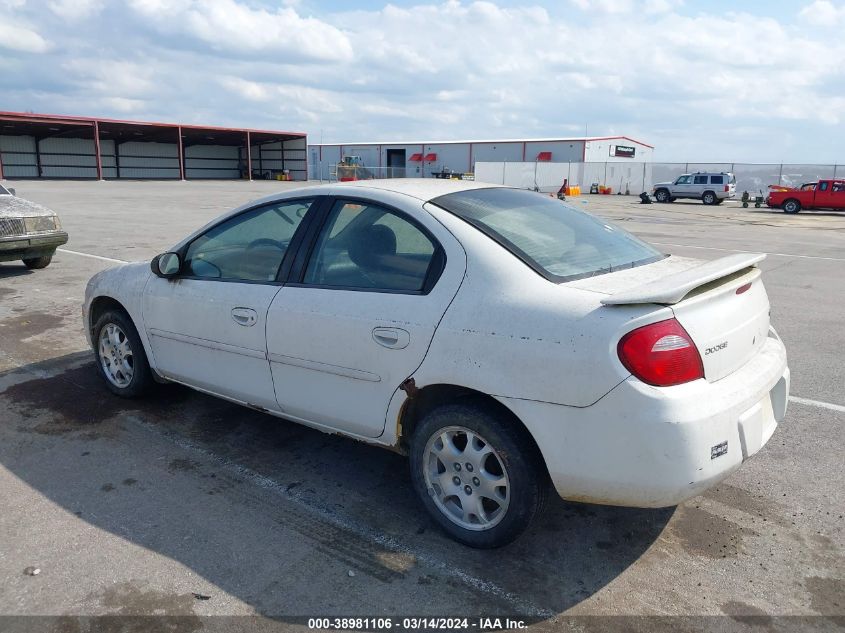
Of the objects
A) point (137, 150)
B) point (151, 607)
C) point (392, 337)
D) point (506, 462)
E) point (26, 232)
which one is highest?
point (137, 150)

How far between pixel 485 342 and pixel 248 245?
179cm

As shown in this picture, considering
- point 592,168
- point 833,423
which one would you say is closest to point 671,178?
point 592,168

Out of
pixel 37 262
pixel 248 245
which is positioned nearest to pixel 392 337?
pixel 248 245

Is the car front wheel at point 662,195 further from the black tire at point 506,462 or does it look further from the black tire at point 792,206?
the black tire at point 506,462

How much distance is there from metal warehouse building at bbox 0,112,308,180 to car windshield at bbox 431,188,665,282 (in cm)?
5217

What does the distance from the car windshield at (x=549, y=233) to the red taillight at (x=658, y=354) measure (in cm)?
50

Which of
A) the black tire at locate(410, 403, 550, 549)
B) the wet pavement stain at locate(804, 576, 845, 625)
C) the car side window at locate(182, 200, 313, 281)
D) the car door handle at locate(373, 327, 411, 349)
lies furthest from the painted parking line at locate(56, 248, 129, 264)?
the wet pavement stain at locate(804, 576, 845, 625)

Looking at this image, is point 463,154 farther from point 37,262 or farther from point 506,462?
point 506,462

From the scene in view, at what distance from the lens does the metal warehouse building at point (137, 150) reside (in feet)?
173

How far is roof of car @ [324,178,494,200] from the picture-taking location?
3451 mm

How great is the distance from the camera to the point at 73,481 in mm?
3691

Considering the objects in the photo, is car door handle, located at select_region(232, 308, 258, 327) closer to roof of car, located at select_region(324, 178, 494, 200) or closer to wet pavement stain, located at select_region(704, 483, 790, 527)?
roof of car, located at select_region(324, 178, 494, 200)

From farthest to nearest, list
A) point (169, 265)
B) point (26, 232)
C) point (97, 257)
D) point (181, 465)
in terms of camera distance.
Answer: point (97, 257) < point (26, 232) < point (169, 265) < point (181, 465)

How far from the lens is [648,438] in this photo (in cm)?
252
